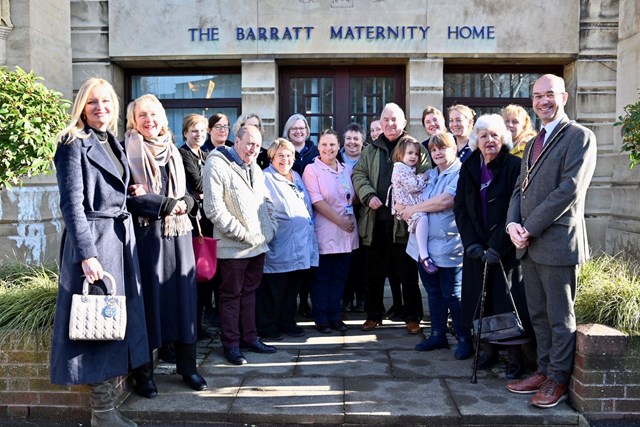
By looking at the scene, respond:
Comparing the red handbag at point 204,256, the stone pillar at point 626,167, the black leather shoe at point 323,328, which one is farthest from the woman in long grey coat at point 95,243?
the stone pillar at point 626,167

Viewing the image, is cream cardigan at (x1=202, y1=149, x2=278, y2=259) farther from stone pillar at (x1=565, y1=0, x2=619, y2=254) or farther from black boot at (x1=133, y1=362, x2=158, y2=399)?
stone pillar at (x1=565, y1=0, x2=619, y2=254)

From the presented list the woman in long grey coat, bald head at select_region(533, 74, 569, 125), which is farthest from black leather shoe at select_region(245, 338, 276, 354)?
bald head at select_region(533, 74, 569, 125)

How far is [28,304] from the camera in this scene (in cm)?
444

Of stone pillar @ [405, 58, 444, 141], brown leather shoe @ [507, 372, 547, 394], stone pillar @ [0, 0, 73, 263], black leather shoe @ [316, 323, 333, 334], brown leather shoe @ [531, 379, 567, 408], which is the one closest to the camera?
brown leather shoe @ [531, 379, 567, 408]

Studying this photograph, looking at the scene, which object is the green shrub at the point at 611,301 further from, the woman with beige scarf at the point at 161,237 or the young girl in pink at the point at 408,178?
the woman with beige scarf at the point at 161,237

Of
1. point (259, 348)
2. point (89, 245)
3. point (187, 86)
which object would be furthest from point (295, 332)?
point (187, 86)

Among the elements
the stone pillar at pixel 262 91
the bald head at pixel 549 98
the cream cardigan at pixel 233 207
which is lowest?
the cream cardigan at pixel 233 207

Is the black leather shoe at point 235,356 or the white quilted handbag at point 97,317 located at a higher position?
the white quilted handbag at point 97,317

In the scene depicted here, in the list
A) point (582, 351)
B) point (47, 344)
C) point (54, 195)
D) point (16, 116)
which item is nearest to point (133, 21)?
point (54, 195)

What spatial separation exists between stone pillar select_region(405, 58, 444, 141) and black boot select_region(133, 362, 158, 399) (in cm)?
601

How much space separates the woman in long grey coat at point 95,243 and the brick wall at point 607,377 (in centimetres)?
284

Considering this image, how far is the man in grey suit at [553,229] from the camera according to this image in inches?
158

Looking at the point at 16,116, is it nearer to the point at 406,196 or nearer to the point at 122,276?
the point at 122,276

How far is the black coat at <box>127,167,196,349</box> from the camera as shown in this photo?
4.15m
